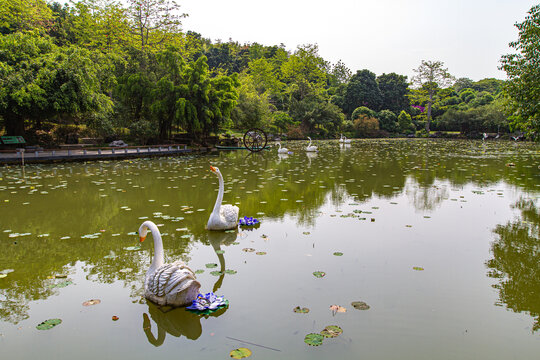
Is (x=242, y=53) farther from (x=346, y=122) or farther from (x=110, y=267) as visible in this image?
(x=110, y=267)

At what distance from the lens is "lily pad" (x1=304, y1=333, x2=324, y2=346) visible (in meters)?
2.64

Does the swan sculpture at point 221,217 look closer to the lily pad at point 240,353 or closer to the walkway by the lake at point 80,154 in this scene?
the lily pad at point 240,353

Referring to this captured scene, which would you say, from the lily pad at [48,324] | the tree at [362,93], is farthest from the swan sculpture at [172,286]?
the tree at [362,93]

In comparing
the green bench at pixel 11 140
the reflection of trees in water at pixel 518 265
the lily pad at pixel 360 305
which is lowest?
the lily pad at pixel 360 305

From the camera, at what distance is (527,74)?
38.1 ft

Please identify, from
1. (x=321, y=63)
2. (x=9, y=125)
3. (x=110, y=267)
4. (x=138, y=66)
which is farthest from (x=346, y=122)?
(x=110, y=267)

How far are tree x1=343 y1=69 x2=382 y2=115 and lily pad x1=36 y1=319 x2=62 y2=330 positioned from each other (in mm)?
49121

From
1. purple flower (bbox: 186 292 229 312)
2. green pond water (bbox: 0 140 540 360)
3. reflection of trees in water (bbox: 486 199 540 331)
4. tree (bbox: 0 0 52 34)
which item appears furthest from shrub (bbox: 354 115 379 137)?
purple flower (bbox: 186 292 229 312)

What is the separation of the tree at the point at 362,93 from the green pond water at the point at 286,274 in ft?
140

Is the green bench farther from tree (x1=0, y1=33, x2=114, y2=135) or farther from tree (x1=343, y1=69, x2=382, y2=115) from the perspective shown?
tree (x1=343, y1=69, x2=382, y2=115)

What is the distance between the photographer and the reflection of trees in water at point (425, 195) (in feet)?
24.2

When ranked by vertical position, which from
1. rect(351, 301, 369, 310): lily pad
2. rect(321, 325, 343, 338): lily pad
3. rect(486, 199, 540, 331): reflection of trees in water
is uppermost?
rect(486, 199, 540, 331): reflection of trees in water

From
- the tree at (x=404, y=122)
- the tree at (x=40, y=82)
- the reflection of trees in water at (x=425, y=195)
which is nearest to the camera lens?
the reflection of trees in water at (x=425, y=195)

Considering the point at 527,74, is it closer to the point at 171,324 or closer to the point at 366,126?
the point at 171,324
